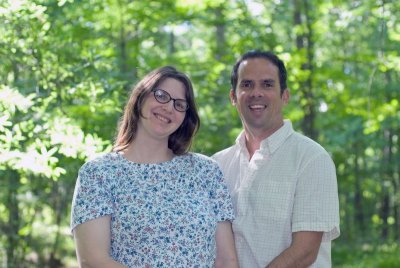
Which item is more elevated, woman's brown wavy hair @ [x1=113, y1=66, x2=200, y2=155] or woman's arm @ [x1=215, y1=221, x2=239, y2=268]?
woman's brown wavy hair @ [x1=113, y1=66, x2=200, y2=155]

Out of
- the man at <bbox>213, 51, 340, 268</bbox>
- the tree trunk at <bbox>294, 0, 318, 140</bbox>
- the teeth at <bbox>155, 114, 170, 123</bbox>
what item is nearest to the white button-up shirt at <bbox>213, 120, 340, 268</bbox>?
the man at <bbox>213, 51, 340, 268</bbox>

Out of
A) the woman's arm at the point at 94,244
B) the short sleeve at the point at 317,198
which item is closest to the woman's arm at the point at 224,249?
the short sleeve at the point at 317,198

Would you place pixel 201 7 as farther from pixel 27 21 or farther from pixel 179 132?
pixel 179 132

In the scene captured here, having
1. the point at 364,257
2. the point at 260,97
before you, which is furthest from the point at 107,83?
the point at 364,257

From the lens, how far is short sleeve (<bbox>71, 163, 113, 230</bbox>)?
8.70 feet

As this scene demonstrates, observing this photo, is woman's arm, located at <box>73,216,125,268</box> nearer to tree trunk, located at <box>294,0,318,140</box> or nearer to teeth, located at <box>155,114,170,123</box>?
teeth, located at <box>155,114,170,123</box>

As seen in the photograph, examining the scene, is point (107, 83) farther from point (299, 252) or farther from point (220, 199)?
point (299, 252)

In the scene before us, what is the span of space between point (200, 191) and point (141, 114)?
0.46m

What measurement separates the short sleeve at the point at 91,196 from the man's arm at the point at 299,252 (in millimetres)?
887

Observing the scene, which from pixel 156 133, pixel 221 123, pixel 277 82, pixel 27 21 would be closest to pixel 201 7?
pixel 221 123

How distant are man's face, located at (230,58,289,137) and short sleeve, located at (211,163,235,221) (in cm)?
49

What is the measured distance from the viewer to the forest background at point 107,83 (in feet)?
14.3

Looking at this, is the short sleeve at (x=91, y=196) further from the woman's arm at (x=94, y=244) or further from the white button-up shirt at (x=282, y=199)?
the white button-up shirt at (x=282, y=199)

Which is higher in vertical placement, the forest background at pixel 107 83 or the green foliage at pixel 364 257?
the forest background at pixel 107 83
